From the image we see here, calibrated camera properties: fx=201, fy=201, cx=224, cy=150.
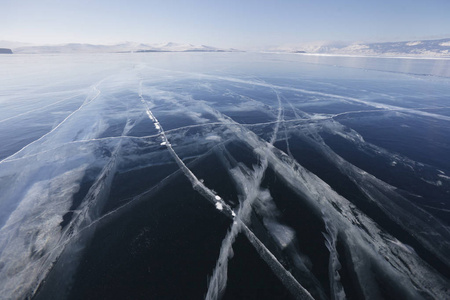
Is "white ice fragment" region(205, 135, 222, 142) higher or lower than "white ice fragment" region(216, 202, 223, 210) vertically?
higher

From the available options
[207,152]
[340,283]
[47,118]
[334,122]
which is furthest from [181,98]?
[340,283]

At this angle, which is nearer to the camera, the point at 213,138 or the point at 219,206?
the point at 219,206

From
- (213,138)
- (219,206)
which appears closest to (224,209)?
(219,206)

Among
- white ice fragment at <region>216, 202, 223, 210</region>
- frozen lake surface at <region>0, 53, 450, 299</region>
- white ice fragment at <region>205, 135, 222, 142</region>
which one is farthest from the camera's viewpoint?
white ice fragment at <region>205, 135, 222, 142</region>

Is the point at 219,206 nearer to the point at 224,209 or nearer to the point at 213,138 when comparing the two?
the point at 224,209

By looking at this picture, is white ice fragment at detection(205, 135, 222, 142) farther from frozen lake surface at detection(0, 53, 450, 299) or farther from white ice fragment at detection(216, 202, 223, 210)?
white ice fragment at detection(216, 202, 223, 210)

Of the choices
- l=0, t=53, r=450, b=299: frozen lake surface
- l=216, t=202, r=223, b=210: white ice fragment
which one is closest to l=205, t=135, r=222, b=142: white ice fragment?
l=0, t=53, r=450, b=299: frozen lake surface

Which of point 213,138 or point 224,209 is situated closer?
point 224,209

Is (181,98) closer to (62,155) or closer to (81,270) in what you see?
(62,155)

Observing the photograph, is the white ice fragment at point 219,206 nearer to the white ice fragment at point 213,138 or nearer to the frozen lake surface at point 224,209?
the frozen lake surface at point 224,209
